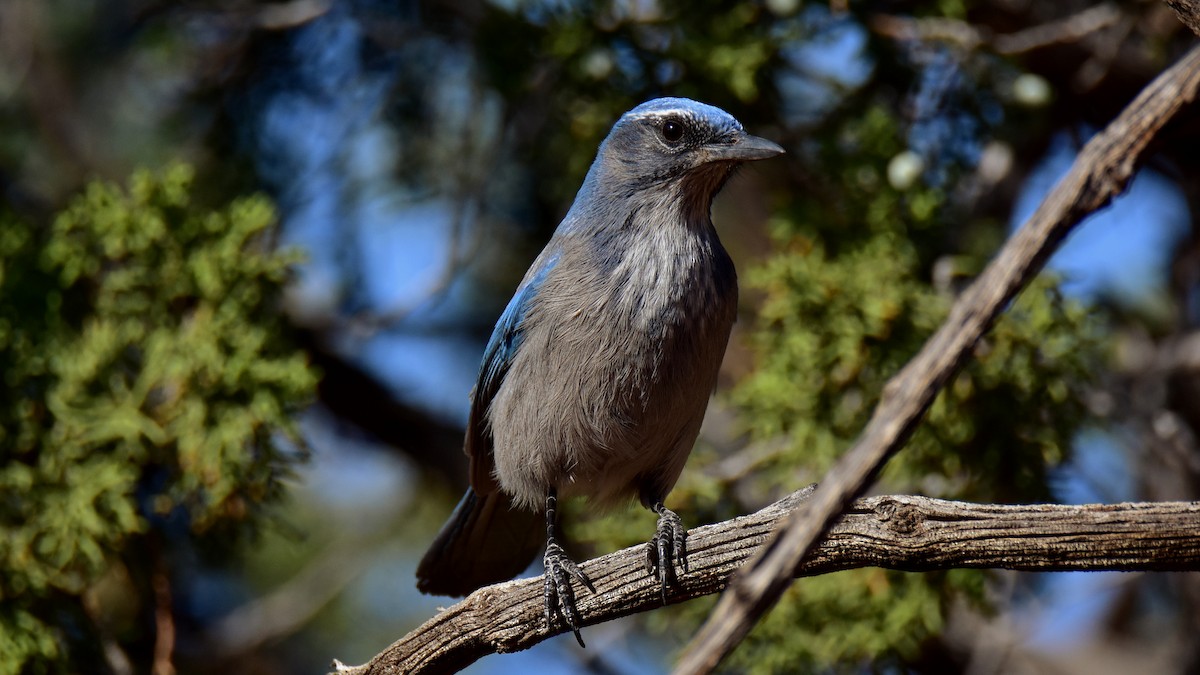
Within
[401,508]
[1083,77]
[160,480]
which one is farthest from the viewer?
[401,508]

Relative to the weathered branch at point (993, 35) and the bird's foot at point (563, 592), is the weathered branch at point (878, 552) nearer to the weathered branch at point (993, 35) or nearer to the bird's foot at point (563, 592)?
the bird's foot at point (563, 592)

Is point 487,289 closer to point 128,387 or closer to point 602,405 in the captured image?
point 128,387

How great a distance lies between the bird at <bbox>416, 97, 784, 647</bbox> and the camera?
4160 mm

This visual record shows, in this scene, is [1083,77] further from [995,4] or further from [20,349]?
[20,349]

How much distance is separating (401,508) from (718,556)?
5019mm

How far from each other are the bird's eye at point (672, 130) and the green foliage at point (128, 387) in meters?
1.79

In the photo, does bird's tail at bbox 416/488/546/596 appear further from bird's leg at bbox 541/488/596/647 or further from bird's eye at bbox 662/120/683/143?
bird's eye at bbox 662/120/683/143

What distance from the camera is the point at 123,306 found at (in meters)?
5.38

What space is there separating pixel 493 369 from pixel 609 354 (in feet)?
2.06

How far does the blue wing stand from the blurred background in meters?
0.85

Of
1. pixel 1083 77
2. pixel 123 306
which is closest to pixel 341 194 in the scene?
pixel 123 306

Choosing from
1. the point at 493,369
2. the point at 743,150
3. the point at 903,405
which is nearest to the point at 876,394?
the point at 743,150

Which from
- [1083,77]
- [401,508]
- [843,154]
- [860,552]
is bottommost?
[401,508]

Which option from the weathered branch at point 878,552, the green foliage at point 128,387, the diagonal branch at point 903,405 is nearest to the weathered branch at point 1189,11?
the diagonal branch at point 903,405
